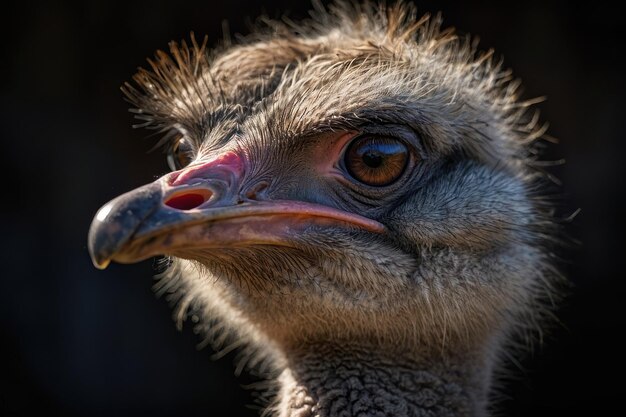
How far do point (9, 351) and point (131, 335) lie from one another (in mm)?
927

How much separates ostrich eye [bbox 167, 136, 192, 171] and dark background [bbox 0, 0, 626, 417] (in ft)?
10.1

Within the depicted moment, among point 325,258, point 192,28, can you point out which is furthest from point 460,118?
point 192,28

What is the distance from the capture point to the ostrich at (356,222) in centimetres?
229

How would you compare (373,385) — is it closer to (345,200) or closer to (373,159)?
(345,200)

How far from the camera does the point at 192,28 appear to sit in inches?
230

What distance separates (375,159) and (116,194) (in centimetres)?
424

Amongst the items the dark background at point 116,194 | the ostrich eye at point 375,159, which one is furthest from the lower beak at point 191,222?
the dark background at point 116,194

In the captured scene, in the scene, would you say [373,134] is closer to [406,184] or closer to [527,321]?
[406,184]

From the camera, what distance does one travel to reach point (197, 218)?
2045mm

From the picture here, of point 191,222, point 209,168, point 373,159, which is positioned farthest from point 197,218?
point 373,159

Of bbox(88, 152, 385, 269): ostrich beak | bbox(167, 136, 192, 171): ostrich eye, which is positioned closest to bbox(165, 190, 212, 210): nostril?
bbox(88, 152, 385, 269): ostrich beak

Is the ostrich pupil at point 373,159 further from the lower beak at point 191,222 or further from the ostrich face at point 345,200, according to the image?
the lower beak at point 191,222

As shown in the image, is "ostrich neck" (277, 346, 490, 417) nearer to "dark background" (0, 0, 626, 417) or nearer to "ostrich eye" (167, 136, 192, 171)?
"ostrich eye" (167, 136, 192, 171)

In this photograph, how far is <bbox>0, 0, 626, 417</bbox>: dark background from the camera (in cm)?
608
